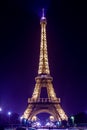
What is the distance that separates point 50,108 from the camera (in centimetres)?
7812

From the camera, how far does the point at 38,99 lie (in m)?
77.8

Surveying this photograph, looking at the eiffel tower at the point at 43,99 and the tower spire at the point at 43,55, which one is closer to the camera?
the eiffel tower at the point at 43,99

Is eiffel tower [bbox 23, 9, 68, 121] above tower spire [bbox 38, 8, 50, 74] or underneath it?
underneath

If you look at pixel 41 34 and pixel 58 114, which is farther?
pixel 41 34

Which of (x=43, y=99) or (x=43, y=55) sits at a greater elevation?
(x=43, y=55)

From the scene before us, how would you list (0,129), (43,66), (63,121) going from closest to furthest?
(0,129) → (63,121) → (43,66)

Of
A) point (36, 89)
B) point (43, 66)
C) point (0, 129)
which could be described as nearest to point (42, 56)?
point (43, 66)

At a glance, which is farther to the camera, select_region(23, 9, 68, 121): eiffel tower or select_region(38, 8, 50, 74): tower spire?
select_region(38, 8, 50, 74): tower spire

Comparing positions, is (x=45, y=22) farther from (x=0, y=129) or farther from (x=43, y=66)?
(x=0, y=129)

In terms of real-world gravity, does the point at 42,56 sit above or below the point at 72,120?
above

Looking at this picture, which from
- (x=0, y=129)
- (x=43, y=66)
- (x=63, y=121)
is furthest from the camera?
(x=43, y=66)

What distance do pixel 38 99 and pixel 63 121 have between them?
7.98 m

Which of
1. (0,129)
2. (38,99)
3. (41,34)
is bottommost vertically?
(0,129)

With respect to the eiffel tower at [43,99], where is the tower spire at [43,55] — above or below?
above
